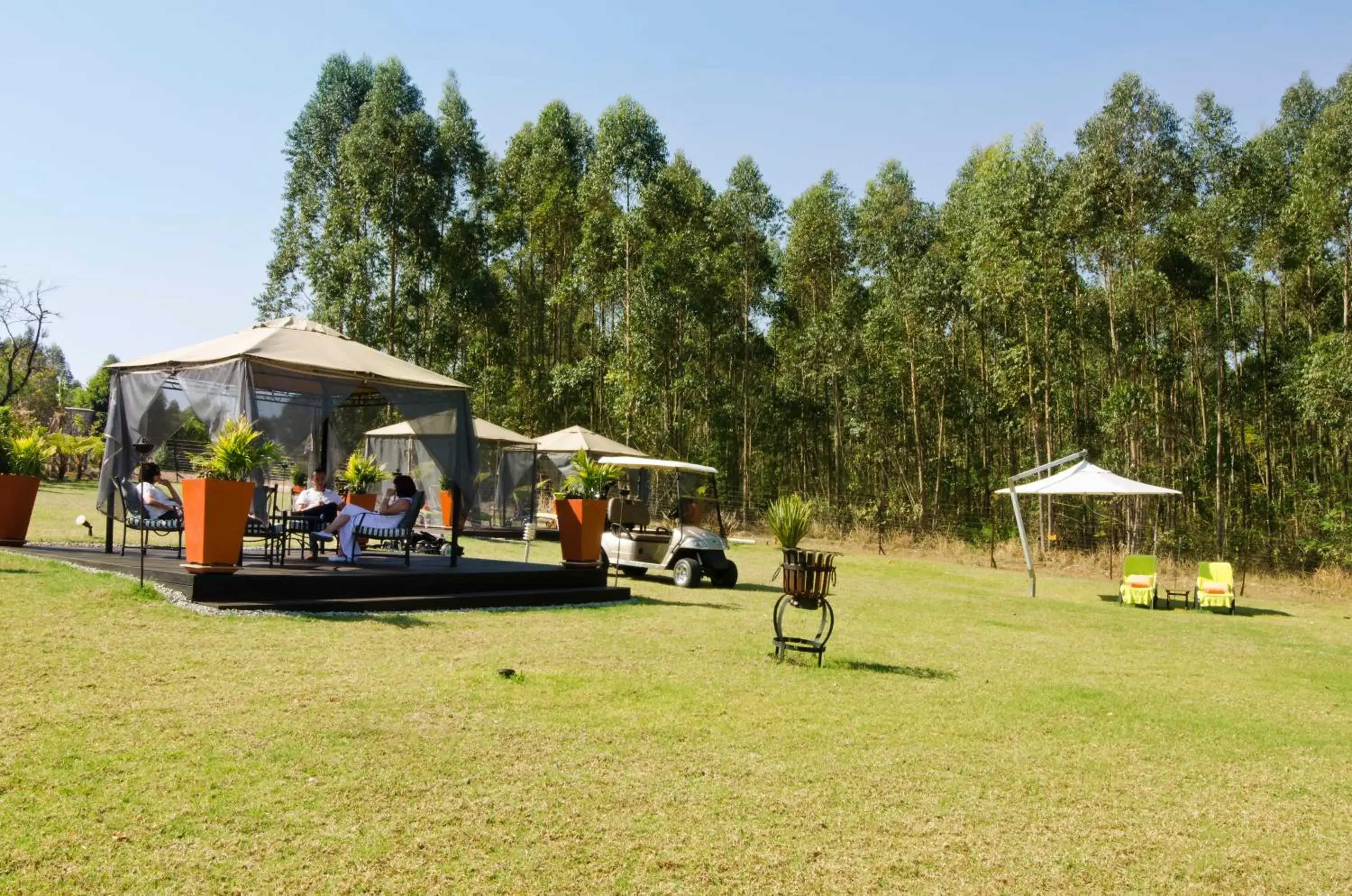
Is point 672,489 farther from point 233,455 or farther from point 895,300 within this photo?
point 233,455

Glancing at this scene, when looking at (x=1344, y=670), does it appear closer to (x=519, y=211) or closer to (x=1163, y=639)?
(x=1163, y=639)

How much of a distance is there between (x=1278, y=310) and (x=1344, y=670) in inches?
805

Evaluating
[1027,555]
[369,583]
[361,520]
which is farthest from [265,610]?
[1027,555]

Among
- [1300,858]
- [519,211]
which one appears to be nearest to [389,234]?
[519,211]

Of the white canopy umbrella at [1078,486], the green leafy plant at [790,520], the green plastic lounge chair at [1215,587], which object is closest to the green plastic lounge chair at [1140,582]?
the green plastic lounge chair at [1215,587]

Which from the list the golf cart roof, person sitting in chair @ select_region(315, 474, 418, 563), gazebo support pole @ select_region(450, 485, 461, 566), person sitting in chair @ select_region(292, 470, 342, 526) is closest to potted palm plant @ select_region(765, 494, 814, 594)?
gazebo support pole @ select_region(450, 485, 461, 566)

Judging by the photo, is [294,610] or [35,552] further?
[35,552]

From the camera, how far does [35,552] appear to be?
997 cm

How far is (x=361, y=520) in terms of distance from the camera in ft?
32.0

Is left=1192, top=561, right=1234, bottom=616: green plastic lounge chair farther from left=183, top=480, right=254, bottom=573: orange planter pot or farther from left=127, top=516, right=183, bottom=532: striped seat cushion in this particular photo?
left=127, top=516, right=183, bottom=532: striped seat cushion

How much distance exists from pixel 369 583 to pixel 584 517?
9.20ft

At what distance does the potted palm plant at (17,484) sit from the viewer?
10492 millimetres

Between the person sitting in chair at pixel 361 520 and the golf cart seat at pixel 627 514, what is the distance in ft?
11.7

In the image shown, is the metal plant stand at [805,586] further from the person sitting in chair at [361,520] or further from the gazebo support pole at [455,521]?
the person sitting in chair at [361,520]
